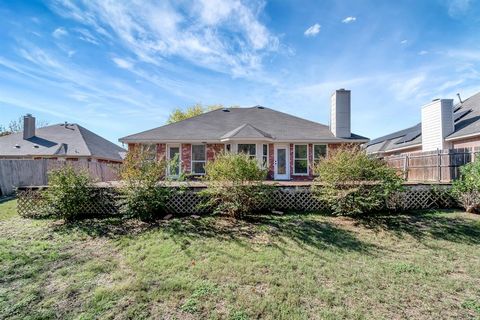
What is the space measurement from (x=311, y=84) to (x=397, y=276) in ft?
42.9

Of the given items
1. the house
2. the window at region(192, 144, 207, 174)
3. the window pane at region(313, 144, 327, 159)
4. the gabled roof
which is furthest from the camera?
the window pane at region(313, 144, 327, 159)

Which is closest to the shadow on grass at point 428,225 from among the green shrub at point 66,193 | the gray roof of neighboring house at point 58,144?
the green shrub at point 66,193

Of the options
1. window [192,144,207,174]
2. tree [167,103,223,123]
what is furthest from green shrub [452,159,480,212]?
tree [167,103,223,123]

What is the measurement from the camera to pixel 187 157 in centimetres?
1465

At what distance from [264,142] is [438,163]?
828 cm

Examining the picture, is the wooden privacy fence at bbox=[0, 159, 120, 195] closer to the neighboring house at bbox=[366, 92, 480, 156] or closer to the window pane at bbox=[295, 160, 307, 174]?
the window pane at bbox=[295, 160, 307, 174]

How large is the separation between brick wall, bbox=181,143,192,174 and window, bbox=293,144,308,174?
610 centimetres

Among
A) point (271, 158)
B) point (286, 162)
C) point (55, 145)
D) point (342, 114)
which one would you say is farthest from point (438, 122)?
point (55, 145)

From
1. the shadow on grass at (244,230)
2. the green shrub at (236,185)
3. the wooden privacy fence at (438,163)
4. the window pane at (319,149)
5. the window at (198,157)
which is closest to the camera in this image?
the shadow on grass at (244,230)

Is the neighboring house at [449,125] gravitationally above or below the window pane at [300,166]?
above

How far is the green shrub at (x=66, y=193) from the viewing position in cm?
738

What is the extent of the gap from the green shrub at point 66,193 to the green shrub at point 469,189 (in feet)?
39.1

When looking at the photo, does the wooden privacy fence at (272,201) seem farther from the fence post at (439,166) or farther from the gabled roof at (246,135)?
the gabled roof at (246,135)

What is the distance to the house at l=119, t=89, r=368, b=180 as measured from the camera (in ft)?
46.8
